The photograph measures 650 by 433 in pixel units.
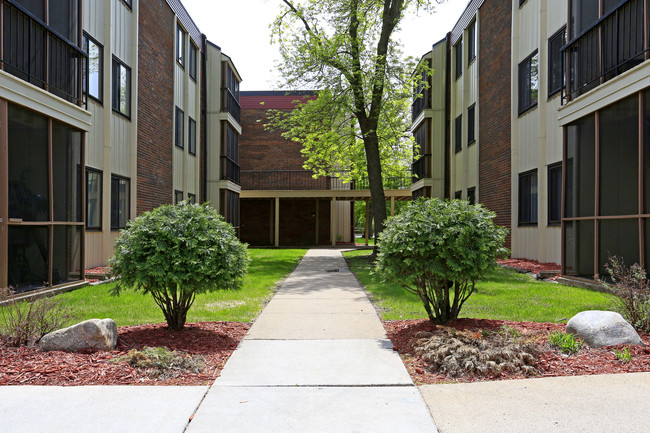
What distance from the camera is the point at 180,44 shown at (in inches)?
778

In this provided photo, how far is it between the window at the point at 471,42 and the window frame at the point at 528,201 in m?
6.80

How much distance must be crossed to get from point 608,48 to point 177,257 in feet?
26.2

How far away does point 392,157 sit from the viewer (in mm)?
23891

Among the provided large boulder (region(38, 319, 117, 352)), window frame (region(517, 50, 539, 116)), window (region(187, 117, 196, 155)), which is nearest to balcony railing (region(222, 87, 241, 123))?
window (region(187, 117, 196, 155))

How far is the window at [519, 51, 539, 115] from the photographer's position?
14273 millimetres

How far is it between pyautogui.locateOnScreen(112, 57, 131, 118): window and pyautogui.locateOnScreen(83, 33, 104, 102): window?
610 millimetres

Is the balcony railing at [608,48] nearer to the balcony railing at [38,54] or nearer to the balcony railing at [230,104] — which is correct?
the balcony railing at [38,54]

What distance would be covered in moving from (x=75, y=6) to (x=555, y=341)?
33.9ft

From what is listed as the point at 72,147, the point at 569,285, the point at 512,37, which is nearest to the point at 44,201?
the point at 72,147

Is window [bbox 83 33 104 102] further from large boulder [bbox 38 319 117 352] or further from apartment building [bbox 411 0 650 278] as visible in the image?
apartment building [bbox 411 0 650 278]

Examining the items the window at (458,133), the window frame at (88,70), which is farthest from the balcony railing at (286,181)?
the window frame at (88,70)

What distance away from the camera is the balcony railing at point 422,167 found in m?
23.9

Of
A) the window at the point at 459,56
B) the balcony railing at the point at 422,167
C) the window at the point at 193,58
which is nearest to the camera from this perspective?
the window at the point at 193,58

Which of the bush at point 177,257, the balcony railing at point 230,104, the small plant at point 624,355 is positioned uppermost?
the balcony railing at point 230,104
